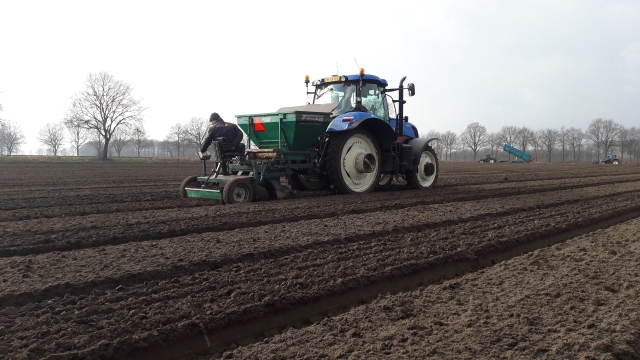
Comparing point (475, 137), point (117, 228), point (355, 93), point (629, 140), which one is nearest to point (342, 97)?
point (355, 93)

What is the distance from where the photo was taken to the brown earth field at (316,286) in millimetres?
Answer: 2707

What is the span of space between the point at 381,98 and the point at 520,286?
6.84 metres

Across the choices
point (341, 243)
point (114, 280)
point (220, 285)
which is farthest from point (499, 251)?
point (114, 280)

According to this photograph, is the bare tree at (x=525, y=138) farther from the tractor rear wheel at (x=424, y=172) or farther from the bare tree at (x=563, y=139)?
the tractor rear wheel at (x=424, y=172)

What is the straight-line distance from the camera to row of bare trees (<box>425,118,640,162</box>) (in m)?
71.7

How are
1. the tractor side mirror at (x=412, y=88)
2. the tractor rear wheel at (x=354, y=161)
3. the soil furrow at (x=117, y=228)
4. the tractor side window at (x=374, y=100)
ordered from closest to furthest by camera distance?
the soil furrow at (x=117, y=228), the tractor rear wheel at (x=354, y=161), the tractor side mirror at (x=412, y=88), the tractor side window at (x=374, y=100)

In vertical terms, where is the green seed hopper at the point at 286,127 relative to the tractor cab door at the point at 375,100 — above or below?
below

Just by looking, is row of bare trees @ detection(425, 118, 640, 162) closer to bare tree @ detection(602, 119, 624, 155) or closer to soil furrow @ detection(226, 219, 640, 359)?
bare tree @ detection(602, 119, 624, 155)

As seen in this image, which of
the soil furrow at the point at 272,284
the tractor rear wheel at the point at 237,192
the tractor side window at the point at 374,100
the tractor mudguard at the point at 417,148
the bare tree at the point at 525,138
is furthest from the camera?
the bare tree at the point at 525,138

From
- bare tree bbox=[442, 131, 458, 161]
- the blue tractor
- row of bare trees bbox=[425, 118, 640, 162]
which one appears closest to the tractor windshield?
the blue tractor

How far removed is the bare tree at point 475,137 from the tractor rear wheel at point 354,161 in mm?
79126

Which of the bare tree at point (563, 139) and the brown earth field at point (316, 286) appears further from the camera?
the bare tree at point (563, 139)

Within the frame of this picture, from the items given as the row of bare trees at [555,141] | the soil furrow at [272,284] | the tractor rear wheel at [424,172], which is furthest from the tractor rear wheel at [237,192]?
the row of bare trees at [555,141]

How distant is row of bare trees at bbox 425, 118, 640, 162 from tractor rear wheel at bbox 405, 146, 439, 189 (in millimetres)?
67837
